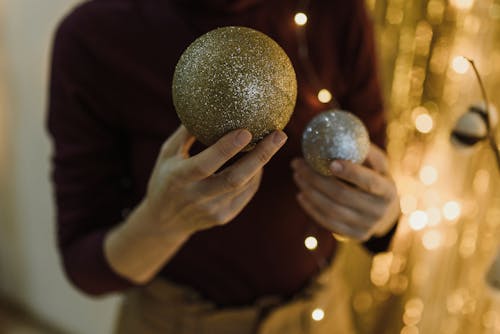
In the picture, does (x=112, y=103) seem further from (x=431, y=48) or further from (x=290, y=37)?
Result: (x=431, y=48)

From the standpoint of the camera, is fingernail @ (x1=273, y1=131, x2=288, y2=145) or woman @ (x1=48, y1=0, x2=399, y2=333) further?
woman @ (x1=48, y1=0, x2=399, y2=333)

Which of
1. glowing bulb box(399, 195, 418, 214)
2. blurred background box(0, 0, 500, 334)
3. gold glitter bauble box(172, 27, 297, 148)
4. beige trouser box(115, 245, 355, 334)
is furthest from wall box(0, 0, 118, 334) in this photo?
gold glitter bauble box(172, 27, 297, 148)

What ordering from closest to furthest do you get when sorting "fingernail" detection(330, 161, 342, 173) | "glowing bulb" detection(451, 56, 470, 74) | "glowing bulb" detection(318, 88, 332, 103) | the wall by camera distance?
"fingernail" detection(330, 161, 342, 173), "glowing bulb" detection(318, 88, 332, 103), "glowing bulb" detection(451, 56, 470, 74), the wall

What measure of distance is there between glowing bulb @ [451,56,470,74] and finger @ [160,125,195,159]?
17.8 inches

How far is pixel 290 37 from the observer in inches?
22.0

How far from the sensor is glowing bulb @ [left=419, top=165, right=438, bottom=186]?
2.82 ft

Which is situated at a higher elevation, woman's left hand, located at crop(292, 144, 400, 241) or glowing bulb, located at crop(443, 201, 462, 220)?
woman's left hand, located at crop(292, 144, 400, 241)

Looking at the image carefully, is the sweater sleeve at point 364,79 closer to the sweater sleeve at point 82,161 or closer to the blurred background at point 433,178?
the blurred background at point 433,178

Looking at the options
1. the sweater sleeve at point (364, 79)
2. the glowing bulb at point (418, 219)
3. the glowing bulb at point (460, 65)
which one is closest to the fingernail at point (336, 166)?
the sweater sleeve at point (364, 79)

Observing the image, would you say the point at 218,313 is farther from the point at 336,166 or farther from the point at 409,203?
the point at 409,203

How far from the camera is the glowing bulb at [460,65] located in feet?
2.29

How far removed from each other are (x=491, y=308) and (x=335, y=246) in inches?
10.9

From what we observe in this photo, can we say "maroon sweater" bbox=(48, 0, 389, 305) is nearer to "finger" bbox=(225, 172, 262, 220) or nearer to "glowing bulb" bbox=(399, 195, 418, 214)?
"finger" bbox=(225, 172, 262, 220)

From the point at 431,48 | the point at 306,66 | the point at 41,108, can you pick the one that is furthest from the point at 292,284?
the point at 41,108
